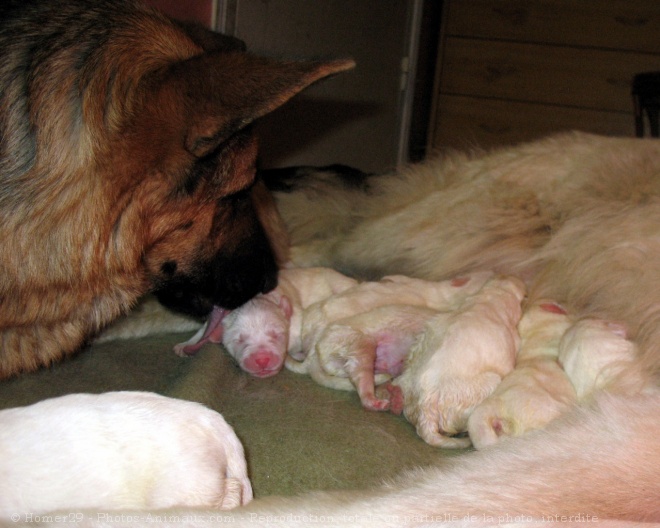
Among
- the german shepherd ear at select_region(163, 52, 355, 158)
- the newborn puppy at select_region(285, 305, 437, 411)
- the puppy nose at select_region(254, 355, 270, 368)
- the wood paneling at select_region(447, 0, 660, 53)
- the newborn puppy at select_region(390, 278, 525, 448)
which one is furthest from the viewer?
the wood paneling at select_region(447, 0, 660, 53)

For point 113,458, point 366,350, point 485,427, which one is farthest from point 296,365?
point 113,458

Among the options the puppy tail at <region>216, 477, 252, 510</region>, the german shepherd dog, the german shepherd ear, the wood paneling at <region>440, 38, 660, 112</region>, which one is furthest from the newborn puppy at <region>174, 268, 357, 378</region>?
the wood paneling at <region>440, 38, 660, 112</region>

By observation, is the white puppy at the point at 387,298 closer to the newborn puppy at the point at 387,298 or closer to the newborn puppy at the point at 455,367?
the newborn puppy at the point at 387,298

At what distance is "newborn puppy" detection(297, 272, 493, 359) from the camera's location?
1623mm

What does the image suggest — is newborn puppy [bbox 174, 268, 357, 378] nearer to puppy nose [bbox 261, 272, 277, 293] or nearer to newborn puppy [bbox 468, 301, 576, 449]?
puppy nose [bbox 261, 272, 277, 293]

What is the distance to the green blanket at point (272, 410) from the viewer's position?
1167mm

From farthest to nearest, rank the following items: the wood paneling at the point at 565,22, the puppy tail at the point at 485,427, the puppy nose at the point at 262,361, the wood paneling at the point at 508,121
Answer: the wood paneling at the point at 508,121 → the wood paneling at the point at 565,22 → the puppy nose at the point at 262,361 → the puppy tail at the point at 485,427

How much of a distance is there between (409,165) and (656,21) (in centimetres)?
260

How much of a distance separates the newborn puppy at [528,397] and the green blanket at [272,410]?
113 mm

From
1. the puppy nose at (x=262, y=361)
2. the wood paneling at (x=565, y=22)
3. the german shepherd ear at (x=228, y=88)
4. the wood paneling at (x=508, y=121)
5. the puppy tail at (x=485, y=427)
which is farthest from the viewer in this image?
the wood paneling at (x=508, y=121)

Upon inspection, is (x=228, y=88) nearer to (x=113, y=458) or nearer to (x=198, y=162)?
(x=198, y=162)

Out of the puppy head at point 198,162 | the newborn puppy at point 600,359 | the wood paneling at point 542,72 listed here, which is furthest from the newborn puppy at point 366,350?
the wood paneling at point 542,72

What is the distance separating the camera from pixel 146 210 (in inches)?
48.6

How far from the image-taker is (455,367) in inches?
51.2
